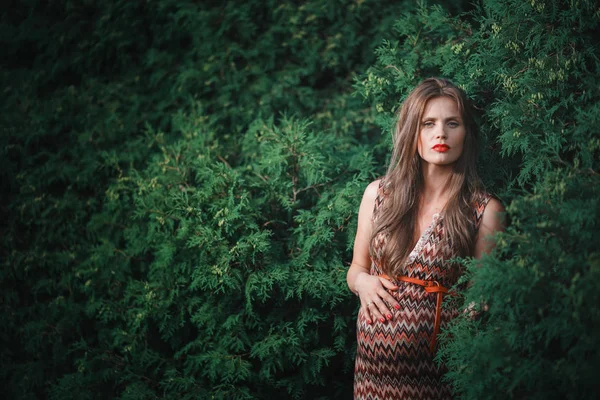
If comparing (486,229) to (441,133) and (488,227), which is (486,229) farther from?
(441,133)

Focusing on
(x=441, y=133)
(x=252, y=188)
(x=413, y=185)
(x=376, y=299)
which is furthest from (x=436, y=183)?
(x=252, y=188)

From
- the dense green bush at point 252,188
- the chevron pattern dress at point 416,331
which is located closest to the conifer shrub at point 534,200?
the dense green bush at point 252,188

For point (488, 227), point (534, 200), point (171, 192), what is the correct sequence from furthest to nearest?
point (171, 192), point (488, 227), point (534, 200)

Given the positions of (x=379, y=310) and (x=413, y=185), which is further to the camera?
(x=413, y=185)

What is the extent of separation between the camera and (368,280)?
2.89 metres

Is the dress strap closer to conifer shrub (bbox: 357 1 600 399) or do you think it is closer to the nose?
the nose

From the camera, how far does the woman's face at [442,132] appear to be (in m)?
2.79

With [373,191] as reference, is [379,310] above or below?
below

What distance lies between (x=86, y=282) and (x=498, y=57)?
3.38 m

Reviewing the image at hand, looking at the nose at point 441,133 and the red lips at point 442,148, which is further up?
the nose at point 441,133

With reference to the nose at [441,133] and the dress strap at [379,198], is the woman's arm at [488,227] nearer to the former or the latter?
the nose at [441,133]

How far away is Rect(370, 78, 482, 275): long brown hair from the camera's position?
273cm

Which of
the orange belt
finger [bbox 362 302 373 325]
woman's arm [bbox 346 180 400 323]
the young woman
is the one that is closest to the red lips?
the young woman

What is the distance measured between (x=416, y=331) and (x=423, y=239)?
46 cm
